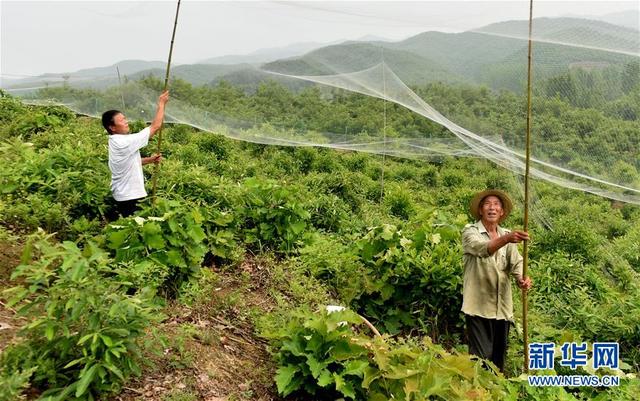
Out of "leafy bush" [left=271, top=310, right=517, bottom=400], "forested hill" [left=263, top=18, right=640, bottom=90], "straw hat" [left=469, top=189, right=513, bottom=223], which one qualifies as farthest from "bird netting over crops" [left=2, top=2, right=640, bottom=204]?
"leafy bush" [left=271, top=310, right=517, bottom=400]

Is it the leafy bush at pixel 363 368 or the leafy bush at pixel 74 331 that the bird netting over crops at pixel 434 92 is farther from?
the leafy bush at pixel 74 331

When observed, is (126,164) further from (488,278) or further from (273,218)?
(488,278)

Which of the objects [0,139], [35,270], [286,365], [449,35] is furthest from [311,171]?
[35,270]

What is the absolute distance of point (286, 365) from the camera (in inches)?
125

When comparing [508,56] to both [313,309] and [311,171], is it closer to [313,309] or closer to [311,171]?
[313,309]

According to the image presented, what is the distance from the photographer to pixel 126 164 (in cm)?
449

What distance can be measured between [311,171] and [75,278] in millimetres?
7114

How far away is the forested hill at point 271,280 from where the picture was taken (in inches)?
103

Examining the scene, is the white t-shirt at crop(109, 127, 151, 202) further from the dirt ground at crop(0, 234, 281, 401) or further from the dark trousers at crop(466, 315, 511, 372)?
the dark trousers at crop(466, 315, 511, 372)

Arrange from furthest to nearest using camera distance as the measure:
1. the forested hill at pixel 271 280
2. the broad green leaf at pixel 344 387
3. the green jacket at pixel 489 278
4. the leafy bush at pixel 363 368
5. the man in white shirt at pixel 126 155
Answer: the man in white shirt at pixel 126 155, the green jacket at pixel 489 278, the broad green leaf at pixel 344 387, the leafy bush at pixel 363 368, the forested hill at pixel 271 280

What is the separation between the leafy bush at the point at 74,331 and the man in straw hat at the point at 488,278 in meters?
2.28

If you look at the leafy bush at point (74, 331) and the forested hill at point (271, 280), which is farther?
the forested hill at point (271, 280)

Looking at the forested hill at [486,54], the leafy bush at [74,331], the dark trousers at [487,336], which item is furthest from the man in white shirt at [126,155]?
the forested hill at [486,54]

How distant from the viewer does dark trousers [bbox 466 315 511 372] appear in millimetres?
3887
